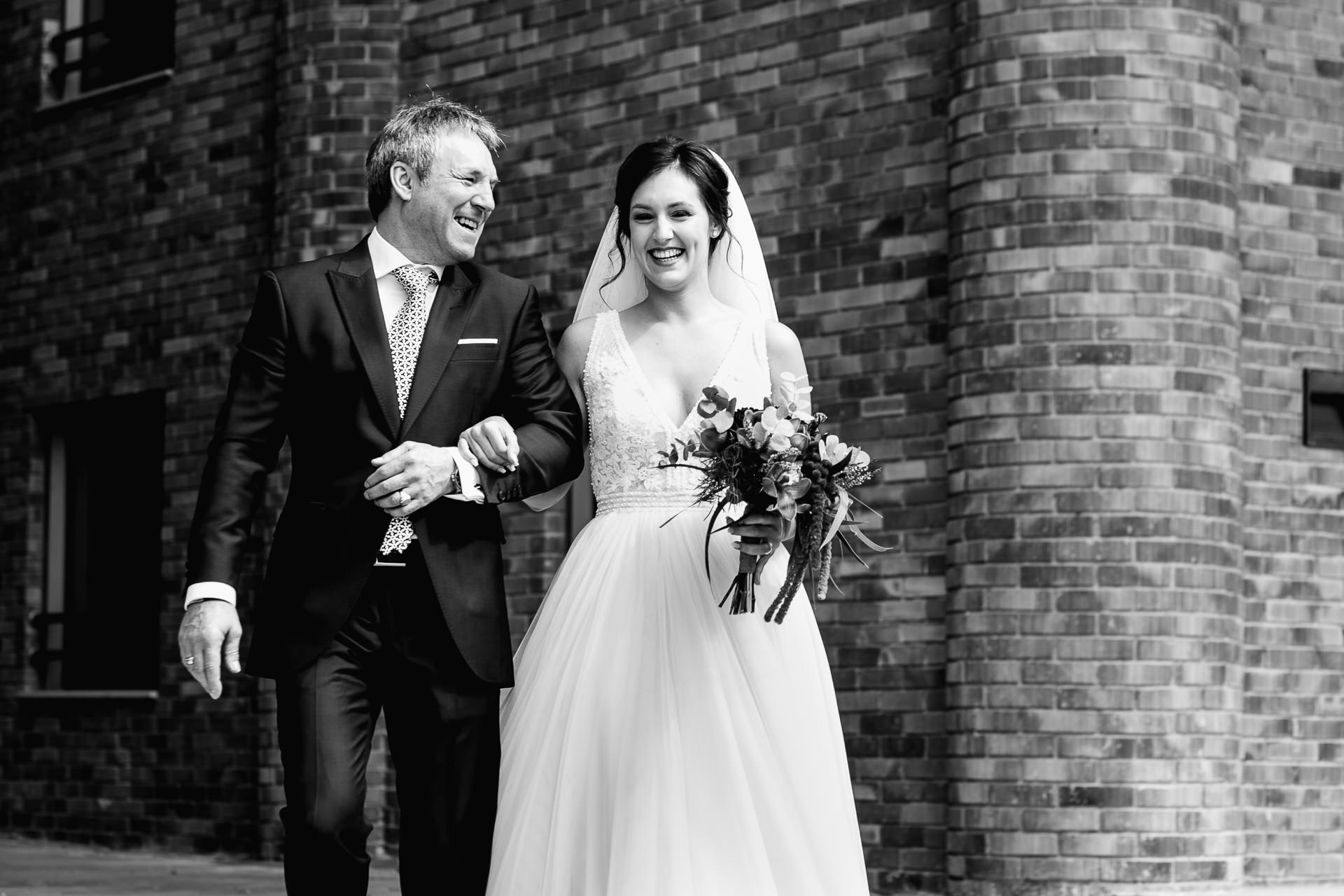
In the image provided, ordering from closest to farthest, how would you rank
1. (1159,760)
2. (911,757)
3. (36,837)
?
(1159,760), (911,757), (36,837)

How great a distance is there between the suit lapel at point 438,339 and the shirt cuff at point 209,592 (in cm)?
49

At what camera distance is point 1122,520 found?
26.1 feet

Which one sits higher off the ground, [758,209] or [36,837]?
[758,209]

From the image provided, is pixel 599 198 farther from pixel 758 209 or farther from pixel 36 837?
pixel 36 837

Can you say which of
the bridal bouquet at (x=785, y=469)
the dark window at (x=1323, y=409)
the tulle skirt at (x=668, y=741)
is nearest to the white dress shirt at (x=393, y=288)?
the bridal bouquet at (x=785, y=469)

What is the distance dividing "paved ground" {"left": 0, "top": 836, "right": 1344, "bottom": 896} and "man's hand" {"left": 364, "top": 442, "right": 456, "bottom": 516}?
4.33 metres

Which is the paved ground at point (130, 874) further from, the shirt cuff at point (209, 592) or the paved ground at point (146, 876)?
the shirt cuff at point (209, 592)

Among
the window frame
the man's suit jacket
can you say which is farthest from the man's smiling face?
the window frame

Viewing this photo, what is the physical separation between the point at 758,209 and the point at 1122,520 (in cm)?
227

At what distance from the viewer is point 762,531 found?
4551 mm

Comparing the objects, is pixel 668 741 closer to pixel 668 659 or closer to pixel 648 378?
pixel 668 659

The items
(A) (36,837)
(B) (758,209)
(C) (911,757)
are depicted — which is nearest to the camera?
(C) (911,757)

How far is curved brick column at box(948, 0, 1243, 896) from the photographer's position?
7.88m

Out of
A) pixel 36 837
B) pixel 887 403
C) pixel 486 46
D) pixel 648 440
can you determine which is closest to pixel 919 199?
pixel 887 403
